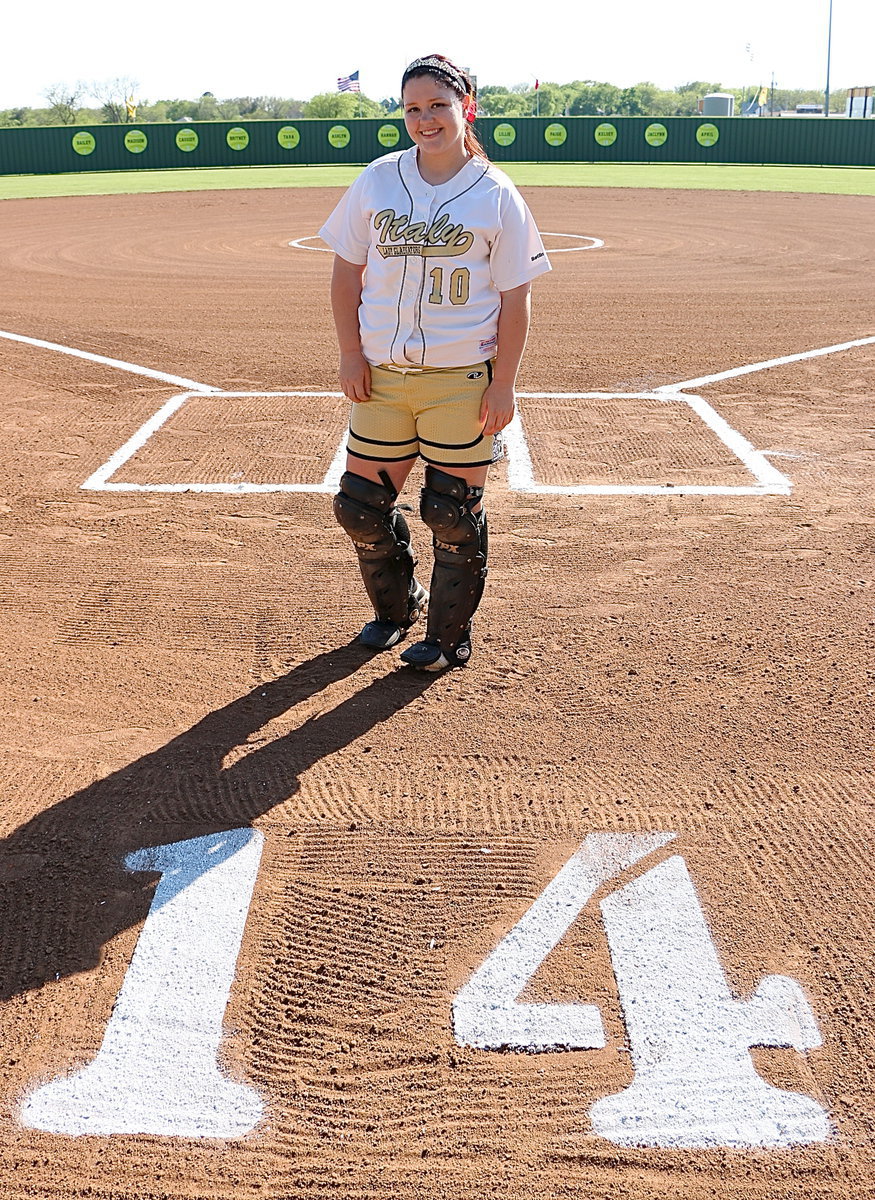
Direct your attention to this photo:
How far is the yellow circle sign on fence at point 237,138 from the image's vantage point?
120 ft

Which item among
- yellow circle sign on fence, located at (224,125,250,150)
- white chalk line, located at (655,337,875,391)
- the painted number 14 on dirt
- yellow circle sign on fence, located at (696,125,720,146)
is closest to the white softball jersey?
the painted number 14 on dirt

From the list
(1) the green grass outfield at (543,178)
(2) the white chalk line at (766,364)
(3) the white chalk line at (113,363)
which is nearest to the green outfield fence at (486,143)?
(1) the green grass outfield at (543,178)

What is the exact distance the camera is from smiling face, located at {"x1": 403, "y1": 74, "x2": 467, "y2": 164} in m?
3.79

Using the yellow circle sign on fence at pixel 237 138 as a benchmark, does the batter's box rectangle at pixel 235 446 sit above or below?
below

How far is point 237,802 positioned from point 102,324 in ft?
27.3

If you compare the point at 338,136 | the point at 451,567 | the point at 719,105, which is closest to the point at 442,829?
the point at 451,567

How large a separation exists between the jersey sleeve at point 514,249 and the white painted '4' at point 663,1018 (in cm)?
203

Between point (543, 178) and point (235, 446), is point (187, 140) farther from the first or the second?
point (235, 446)

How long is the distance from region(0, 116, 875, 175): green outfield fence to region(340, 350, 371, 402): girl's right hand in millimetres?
33336

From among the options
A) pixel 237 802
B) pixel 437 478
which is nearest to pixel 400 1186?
pixel 237 802

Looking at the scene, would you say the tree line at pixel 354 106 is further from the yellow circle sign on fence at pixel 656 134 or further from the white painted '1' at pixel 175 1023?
the white painted '1' at pixel 175 1023

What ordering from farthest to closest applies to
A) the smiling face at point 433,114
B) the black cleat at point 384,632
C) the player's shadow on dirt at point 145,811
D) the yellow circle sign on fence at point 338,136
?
the yellow circle sign on fence at point 338,136 < the black cleat at point 384,632 < the smiling face at point 433,114 < the player's shadow on dirt at point 145,811

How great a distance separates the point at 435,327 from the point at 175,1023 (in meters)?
2.49

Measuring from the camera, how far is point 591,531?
5977 millimetres
